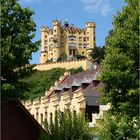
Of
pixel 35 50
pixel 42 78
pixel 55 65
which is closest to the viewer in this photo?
pixel 35 50

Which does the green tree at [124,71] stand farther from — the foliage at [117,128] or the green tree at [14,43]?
the green tree at [14,43]

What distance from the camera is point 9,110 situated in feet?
105

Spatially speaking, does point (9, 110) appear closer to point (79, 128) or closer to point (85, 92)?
point (79, 128)

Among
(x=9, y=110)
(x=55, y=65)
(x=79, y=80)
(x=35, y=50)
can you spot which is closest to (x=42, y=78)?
(x=55, y=65)

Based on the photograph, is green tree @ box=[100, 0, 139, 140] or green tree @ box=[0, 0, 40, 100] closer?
green tree @ box=[0, 0, 40, 100]

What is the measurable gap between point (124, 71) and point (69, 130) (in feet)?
21.7

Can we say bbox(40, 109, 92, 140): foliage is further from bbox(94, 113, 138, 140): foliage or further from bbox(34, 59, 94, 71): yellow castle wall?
bbox(34, 59, 94, 71): yellow castle wall

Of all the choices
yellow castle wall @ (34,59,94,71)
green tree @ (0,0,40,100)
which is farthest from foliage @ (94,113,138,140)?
yellow castle wall @ (34,59,94,71)

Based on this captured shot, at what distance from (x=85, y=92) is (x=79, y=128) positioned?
64.1 ft

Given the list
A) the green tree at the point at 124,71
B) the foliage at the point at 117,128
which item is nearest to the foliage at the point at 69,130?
the foliage at the point at 117,128

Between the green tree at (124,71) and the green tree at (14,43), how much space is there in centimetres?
439

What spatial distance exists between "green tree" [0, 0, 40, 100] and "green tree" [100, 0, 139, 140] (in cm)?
439

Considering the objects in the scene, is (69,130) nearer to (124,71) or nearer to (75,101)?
(124,71)

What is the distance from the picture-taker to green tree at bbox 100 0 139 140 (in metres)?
25.2
